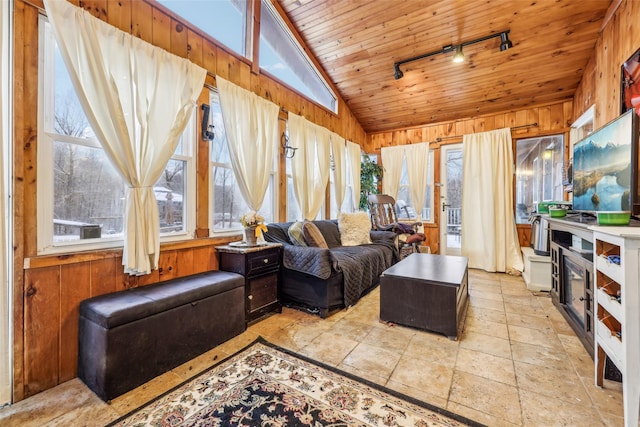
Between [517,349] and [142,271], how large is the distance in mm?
2645

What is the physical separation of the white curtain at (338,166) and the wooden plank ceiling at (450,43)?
33.6 inches

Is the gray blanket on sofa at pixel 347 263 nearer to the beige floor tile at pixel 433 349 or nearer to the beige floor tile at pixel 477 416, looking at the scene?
the beige floor tile at pixel 433 349

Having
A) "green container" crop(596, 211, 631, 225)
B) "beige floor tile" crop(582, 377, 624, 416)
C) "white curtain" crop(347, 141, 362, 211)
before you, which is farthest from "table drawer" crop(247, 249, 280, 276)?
"white curtain" crop(347, 141, 362, 211)

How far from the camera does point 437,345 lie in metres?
1.96

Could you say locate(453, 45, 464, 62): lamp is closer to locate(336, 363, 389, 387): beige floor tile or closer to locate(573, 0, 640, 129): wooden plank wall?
locate(573, 0, 640, 129): wooden plank wall

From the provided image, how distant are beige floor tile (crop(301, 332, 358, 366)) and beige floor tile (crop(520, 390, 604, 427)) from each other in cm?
99

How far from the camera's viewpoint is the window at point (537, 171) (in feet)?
12.9

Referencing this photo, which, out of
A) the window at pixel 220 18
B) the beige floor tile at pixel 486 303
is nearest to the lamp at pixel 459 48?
the window at pixel 220 18

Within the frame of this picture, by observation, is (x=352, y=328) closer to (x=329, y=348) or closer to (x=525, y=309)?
(x=329, y=348)

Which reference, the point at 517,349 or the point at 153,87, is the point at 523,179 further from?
the point at 153,87

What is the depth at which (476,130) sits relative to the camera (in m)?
4.41

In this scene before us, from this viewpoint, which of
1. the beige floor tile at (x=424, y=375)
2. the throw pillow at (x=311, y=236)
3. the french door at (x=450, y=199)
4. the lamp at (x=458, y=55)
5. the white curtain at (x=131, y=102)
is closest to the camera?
the beige floor tile at (x=424, y=375)

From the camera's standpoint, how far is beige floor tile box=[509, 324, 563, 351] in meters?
1.97

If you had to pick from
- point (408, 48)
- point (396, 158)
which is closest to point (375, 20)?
point (408, 48)
